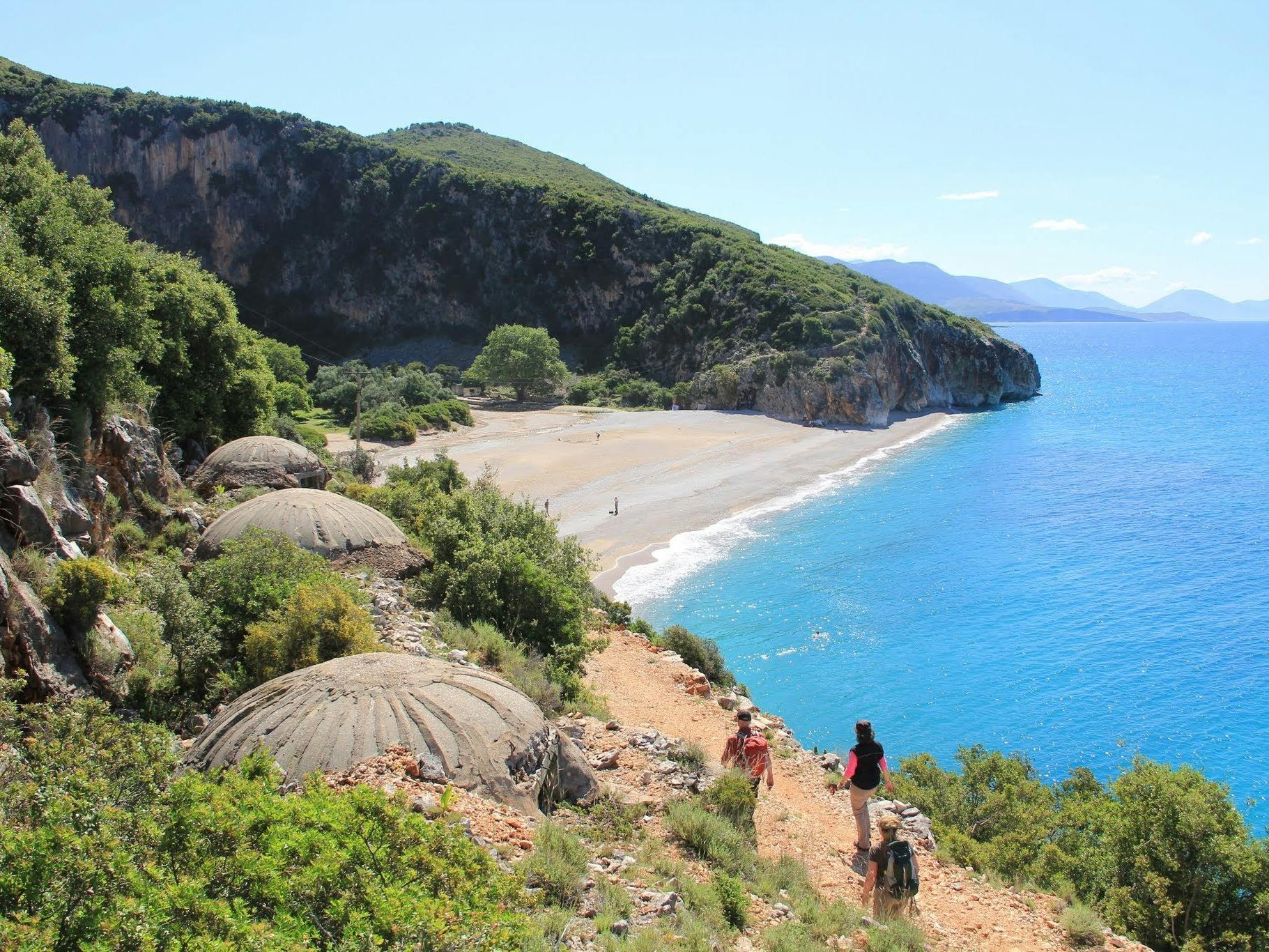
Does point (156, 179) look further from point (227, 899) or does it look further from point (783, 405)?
point (227, 899)

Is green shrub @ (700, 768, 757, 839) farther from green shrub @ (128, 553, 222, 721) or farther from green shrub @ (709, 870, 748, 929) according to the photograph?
green shrub @ (128, 553, 222, 721)

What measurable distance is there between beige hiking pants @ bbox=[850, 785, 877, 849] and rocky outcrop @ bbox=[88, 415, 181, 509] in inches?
617

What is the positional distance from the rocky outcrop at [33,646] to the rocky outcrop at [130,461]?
23.3ft

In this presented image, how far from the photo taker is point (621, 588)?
3169 centimetres

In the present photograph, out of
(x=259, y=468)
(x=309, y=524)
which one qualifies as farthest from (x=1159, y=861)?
(x=259, y=468)

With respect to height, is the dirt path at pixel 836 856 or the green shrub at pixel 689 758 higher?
the green shrub at pixel 689 758

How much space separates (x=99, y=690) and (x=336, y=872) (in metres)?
7.66

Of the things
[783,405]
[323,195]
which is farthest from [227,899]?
[323,195]

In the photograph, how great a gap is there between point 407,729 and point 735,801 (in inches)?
167

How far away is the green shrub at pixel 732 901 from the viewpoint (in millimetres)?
8453

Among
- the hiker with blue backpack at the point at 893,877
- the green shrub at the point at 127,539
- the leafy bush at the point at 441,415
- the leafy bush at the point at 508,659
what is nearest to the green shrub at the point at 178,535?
the green shrub at the point at 127,539

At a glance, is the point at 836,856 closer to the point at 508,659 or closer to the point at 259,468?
the point at 508,659

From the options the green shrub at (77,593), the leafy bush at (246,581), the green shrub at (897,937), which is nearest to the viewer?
the green shrub at (897,937)

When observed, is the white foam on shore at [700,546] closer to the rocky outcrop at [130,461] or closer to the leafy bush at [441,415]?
the rocky outcrop at [130,461]
